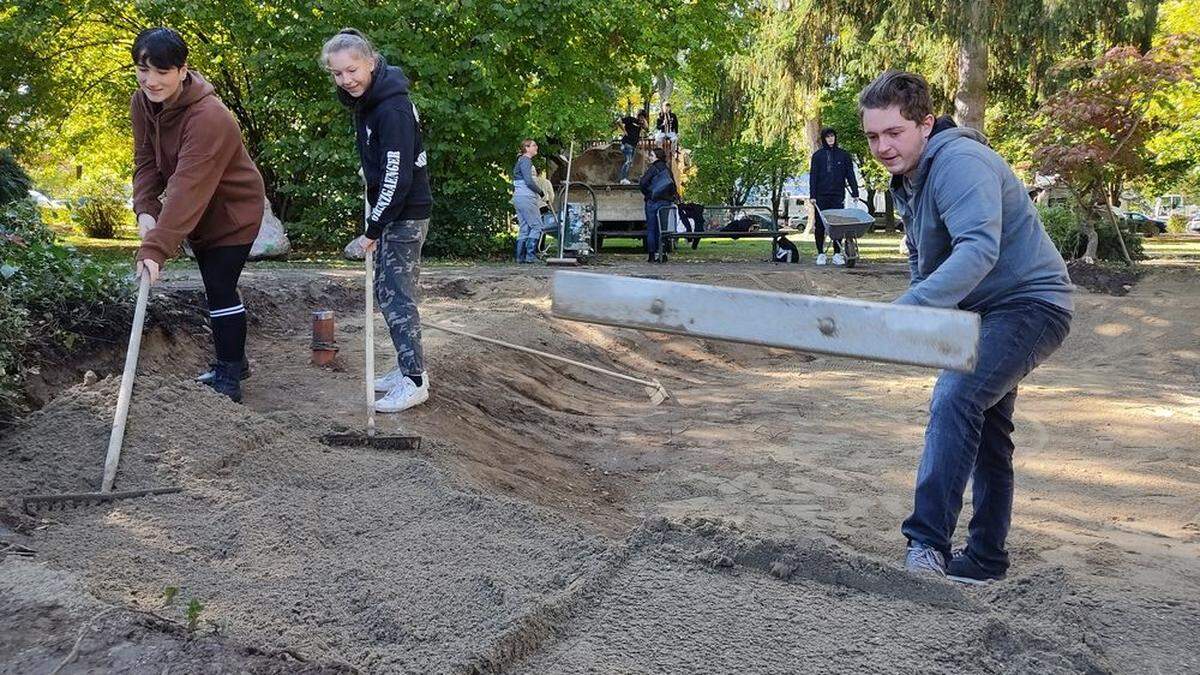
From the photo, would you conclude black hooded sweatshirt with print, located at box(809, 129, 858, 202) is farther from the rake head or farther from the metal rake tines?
the metal rake tines

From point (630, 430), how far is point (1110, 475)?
3206 millimetres

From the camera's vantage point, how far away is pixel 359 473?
4.48 metres

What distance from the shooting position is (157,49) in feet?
16.0

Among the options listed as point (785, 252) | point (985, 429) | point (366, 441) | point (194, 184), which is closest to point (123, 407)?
point (366, 441)

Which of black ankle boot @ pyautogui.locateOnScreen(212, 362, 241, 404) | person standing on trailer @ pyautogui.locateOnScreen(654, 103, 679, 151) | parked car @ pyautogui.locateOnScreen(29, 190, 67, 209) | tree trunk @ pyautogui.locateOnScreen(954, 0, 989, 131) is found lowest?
black ankle boot @ pyautogui.locateOnScreen(212, 362, 241, 404)

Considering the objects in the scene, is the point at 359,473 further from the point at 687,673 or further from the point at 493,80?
the point at 493,80

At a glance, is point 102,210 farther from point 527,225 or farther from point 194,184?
point 194,184

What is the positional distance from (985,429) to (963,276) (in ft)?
3.35

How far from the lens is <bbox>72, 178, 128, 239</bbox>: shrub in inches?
824

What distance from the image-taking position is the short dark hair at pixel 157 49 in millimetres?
4855

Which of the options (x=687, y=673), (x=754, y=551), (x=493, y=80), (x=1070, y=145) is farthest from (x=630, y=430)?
(x=1070, y=145)

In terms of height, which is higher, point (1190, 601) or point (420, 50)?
point (420, 50)

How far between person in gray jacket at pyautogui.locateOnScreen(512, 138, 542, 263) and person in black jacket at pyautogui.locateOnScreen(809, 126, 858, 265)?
419 centimetres

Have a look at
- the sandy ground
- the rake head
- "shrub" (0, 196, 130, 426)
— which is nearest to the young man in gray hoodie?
the sandy ground
